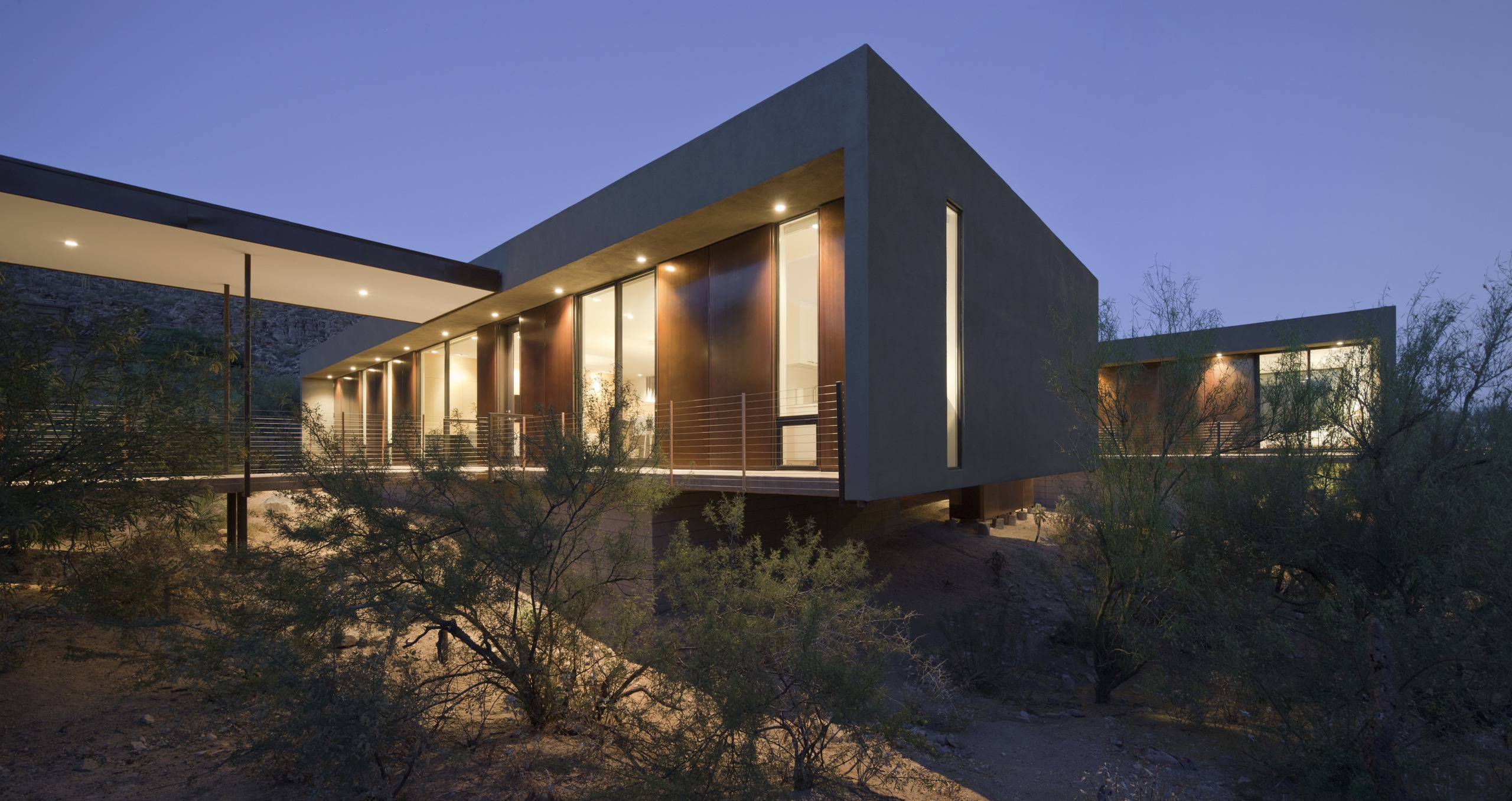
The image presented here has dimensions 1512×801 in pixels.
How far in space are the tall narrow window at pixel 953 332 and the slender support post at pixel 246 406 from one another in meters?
7.89

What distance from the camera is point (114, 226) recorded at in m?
7.31

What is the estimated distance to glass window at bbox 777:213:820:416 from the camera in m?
8.26

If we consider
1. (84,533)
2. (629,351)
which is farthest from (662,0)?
(84,533)

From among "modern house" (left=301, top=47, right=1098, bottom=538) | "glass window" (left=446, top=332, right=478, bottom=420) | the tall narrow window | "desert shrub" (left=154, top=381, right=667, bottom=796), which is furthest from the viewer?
"glass window" (left=446, top=332, right=478, bottom=420)

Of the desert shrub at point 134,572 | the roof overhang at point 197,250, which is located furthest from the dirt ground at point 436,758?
the roof overhang at point 197,250

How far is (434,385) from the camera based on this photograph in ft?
55.6

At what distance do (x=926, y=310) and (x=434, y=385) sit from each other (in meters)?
13.9

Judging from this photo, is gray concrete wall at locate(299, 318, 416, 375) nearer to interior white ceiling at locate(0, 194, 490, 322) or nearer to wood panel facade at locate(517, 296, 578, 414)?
interior white ceiling at locate(0, 194, 490, 322)

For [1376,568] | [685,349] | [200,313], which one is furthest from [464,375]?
[200,313]

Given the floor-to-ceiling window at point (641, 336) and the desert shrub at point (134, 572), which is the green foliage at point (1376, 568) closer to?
the floor-to-ceiling window at point (641, 336)

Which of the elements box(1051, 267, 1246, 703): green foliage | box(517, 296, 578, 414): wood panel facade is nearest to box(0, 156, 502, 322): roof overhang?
box(517, 296, 578, 414): wood panel facade

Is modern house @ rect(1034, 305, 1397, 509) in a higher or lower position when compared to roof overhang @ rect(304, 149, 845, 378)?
lower

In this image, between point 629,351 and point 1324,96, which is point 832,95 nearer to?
point 629,351

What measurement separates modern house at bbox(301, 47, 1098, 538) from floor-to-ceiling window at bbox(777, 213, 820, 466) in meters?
0.02
